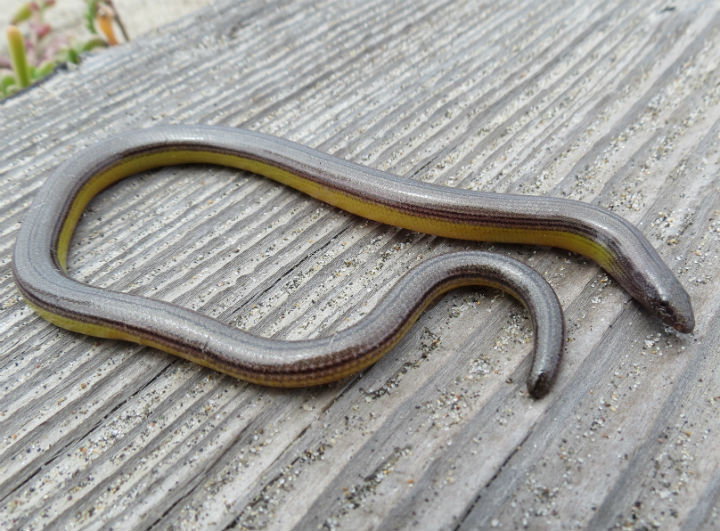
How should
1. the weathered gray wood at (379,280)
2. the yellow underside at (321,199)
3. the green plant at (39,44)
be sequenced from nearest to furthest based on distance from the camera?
the weathered gray wood at (379,280), the yellow underside at (321,199), the green plant at (39,44)

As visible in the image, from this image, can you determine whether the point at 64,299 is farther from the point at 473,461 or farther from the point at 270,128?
the point at 473,461

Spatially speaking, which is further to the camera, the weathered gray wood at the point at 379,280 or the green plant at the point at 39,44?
the green plant at the point at 39,44

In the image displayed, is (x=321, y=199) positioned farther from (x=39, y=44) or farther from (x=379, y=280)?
(x=39, y=44)

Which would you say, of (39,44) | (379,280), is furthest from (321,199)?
(39,44)

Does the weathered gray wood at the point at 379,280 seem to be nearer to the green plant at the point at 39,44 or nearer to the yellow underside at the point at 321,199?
the yellow underside at the point at 321,199

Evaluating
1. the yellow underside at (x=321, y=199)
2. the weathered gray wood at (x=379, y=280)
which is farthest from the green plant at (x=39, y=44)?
the yellow underside at (x=321, y=199)

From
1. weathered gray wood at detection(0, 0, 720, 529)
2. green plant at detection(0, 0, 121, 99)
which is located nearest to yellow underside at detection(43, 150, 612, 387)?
weathered gray wood at detection(0, 0, 720, 529)
